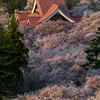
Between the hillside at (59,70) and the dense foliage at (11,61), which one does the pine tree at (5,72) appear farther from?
the hillside at (59,70)

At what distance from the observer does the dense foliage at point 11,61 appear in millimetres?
9836

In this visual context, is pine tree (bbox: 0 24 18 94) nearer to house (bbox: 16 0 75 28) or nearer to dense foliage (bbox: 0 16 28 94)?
dense foliage (bbox: 0 16 28 94)

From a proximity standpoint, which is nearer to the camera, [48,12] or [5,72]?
[5,72]

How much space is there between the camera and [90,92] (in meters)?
9.39

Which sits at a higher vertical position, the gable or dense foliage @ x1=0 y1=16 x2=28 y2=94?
the gable

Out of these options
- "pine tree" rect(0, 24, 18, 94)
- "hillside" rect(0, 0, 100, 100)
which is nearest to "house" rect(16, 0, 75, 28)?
"hillside" rect(0, 0, 100, 100)

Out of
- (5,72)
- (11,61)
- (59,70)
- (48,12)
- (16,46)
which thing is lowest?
(59,70)

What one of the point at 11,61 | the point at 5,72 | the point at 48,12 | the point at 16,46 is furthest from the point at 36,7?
the point at 5,72

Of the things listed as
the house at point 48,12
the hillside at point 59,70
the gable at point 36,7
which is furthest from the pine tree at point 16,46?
the gable at point 36,7

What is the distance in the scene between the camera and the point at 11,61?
10000mm

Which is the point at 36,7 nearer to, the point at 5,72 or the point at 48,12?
the point at 48,12

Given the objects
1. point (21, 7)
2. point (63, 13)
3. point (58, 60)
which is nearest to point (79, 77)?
point (58, 60)

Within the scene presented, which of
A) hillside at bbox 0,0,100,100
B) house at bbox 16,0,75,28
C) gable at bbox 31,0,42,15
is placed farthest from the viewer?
gable at bbox 31,0,42,15

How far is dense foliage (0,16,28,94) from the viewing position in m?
9.84
